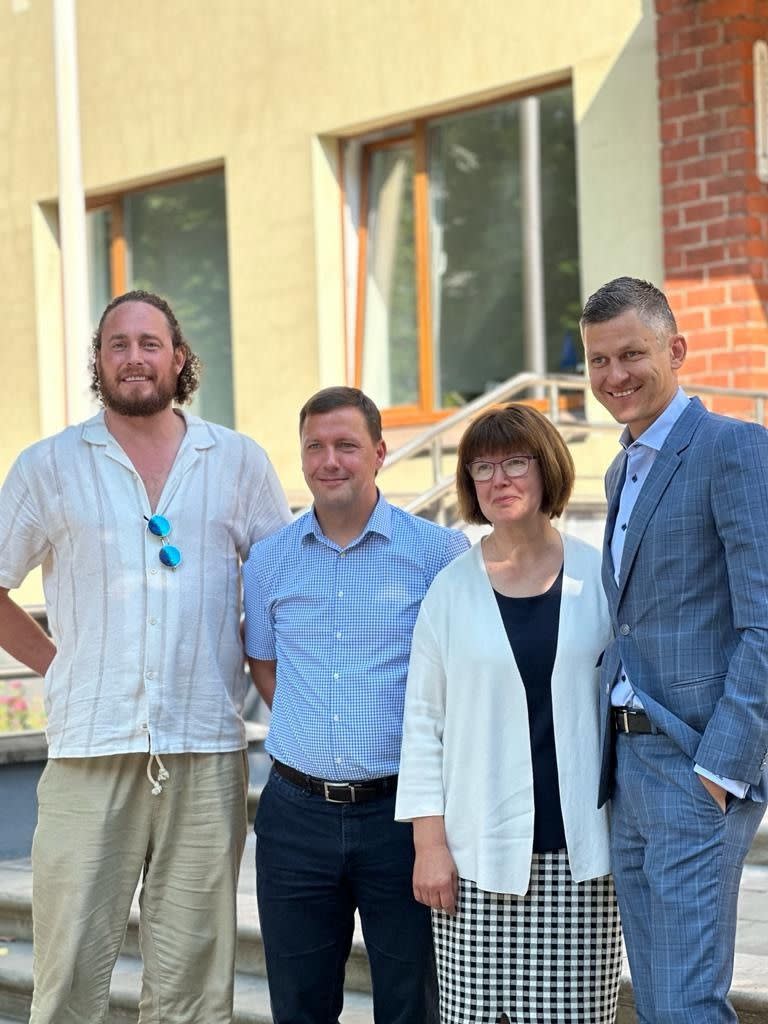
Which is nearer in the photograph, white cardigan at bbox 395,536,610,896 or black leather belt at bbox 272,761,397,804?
white cardigan at bbox 395,536,610,896

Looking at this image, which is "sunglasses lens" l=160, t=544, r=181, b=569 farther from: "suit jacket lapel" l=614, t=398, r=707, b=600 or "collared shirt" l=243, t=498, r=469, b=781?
"suit jacket lapel" l=614, t=398, r=707, b=600

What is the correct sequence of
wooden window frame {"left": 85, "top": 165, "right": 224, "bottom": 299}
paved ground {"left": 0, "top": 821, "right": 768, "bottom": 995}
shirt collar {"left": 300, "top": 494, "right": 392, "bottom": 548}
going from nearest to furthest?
shirt collar {"left": 300, "top": 494, "right": 392, "bottom": 548}
paved ground {"left": 0, "top": 821, "right": 768, "bottom": 995}
wooden window frame {"left": 85, "top": 165, "right": 224, "bottom": 299}

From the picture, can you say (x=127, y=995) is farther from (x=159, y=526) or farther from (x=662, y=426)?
(x=662, y=426)

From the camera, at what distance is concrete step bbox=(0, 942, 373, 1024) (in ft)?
15.7

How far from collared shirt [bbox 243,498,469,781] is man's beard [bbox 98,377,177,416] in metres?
0.45

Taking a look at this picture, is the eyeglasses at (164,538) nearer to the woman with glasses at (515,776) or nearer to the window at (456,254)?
the woman with glasses at (515,776)

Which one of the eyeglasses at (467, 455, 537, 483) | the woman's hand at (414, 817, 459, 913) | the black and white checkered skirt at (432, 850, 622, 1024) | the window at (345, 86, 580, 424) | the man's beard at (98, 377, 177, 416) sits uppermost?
the window at (345, 86, 580, 424)

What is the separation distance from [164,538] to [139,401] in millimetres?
348

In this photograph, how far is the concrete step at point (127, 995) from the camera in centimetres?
479

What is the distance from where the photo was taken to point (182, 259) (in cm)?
1149

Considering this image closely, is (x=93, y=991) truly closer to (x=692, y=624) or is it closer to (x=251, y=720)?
(x=692, y=624)

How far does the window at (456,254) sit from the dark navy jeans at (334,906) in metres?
6.04

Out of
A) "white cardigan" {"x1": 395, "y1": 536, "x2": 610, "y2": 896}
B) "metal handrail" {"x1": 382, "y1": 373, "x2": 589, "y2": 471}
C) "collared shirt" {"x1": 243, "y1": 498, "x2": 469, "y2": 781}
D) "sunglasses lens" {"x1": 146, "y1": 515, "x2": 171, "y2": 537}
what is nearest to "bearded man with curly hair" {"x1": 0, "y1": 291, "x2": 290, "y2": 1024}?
"sunglasses lens" {"x1": 146, "y1": 515, "x2": 171, "y2": 537}

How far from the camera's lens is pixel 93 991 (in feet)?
13.0
